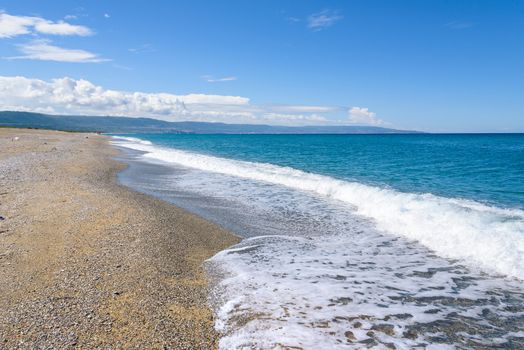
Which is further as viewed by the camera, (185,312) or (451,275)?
(451,275)

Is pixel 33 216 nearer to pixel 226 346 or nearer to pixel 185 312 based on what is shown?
pixel 185 312

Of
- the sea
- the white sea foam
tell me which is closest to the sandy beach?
the sea

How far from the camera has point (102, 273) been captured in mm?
7477

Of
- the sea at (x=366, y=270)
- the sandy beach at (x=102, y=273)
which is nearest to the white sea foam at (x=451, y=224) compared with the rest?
the sea at (x=366, y=270)

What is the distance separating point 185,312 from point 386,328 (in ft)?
10.9

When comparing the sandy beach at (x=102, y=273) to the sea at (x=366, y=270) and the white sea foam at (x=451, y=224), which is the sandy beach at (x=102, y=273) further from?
the white sea foam at (x=451, y=224)

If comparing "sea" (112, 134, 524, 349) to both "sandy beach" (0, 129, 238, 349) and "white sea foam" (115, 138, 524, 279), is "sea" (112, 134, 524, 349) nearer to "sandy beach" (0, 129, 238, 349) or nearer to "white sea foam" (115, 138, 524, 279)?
"white sea foam" (115, 138, 524, 279)

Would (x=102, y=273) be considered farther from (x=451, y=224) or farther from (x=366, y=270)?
(x=451, y=224)

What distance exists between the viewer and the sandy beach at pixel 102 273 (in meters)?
5.39

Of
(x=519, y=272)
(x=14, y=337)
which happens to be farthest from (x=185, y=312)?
(x=519, y=272)

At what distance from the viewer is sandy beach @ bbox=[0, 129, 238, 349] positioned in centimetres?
539

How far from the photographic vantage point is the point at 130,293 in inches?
263

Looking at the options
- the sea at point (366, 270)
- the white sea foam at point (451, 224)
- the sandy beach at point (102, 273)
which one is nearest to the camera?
the sandy beach at point (102, 273)

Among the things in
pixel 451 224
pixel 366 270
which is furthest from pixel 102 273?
pixel 451 224
